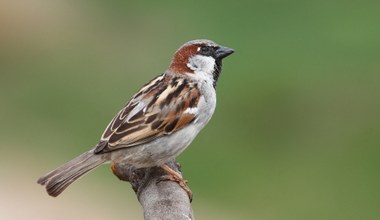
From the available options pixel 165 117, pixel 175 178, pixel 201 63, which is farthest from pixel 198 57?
pixel 175 178

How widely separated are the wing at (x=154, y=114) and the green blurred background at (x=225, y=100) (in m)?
3.70

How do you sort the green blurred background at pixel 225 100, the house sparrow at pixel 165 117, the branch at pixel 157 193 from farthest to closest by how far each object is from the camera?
the green blurred background at pixel 225 100
the house sparrow at pixel 165 117
the branch at pixel 157 193

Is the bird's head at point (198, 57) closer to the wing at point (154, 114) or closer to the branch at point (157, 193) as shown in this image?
the wing at point (154, 114)

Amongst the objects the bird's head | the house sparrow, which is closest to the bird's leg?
the house sparrow

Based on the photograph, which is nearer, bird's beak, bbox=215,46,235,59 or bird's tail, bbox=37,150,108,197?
bird's tail, bbox=37,150,108,197

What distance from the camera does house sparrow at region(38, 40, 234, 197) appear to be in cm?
539

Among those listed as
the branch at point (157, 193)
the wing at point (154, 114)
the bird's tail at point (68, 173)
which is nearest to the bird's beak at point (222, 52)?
the wing at point (154, 114)

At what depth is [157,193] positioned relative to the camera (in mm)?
4867

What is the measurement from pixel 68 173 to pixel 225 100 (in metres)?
6.55

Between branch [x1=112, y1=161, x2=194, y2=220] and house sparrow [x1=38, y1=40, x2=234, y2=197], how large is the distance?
0.07 m

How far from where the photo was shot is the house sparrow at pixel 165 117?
17.7 ft

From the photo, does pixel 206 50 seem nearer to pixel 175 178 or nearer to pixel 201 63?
pixel 201 63

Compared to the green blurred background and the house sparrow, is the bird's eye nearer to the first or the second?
the house sparrow

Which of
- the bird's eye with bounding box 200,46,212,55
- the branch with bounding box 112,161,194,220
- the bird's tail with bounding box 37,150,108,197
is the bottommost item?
the branch with bounding box 112,161,194,220
